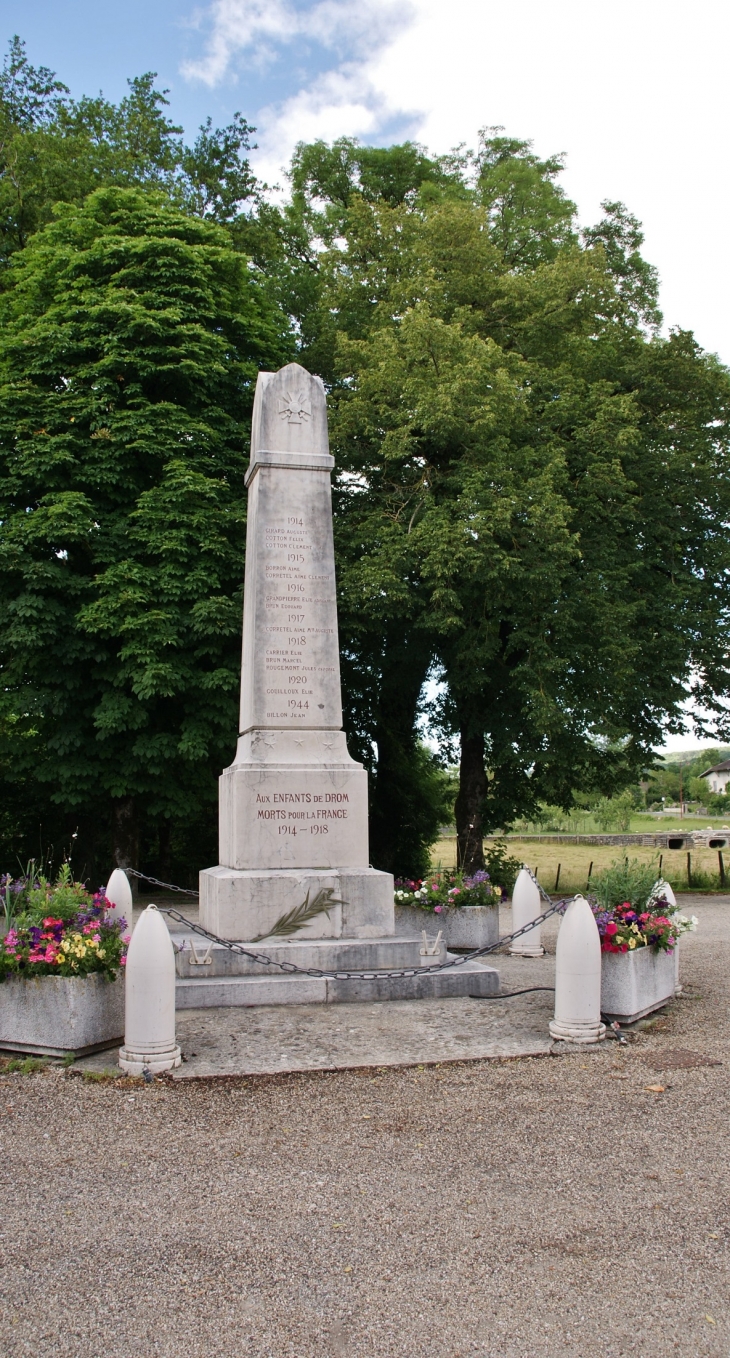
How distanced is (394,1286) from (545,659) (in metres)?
14.8

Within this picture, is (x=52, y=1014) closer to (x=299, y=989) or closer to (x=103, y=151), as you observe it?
(x=299, y=989)

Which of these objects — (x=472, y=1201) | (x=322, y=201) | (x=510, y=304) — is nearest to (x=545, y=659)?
(x=510, y=304)

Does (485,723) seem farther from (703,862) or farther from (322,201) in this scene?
(322,201)

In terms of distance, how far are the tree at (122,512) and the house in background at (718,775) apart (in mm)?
94406

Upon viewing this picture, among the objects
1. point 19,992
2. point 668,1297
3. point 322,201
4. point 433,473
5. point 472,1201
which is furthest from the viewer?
point 322,201

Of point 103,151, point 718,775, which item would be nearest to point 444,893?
point 103,151

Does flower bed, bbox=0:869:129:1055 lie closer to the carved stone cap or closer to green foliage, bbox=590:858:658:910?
green foliage, bbox=590:858:658:910

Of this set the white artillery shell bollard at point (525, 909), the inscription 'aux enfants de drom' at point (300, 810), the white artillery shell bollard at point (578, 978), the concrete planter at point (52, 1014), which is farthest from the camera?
the white artillery shell bollard at point (525, 909)

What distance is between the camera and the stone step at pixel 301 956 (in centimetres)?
829

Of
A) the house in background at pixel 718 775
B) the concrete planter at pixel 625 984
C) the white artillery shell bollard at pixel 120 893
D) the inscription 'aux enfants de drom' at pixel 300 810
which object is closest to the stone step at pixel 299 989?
the concrete planter at pixel 625 984

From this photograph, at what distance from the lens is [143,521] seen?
17047 mm

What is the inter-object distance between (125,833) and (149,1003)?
1279 centimetres

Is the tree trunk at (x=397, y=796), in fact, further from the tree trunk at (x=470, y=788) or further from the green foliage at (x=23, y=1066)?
the green foliage at (x=23, y=1066)

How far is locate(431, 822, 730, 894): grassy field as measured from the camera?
24.3 metres
